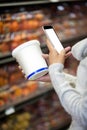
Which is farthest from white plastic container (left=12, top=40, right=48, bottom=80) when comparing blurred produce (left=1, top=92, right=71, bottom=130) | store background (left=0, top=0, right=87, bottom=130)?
blurred produce (left=1, top=92, right=71, bottom=130)

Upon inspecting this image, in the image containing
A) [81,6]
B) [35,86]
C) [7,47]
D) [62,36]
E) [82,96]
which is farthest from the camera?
[81,6]

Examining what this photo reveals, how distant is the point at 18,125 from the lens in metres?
2.67

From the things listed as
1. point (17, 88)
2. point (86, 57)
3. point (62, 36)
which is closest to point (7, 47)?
point (17, 88)

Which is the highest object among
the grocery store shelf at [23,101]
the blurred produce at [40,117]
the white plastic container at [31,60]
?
the white plastic container at [31,60]

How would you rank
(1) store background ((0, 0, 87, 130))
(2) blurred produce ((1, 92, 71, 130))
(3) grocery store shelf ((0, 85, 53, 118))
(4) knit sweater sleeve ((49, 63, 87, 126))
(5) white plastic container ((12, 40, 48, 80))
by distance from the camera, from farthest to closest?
(2) blurred produce ((1, 92, 71, 130)), (1) store background ((0, 0, 87, 130)), (3) grocery store shelf ((0, 85, 53, 118)), (5) white plastic container ((12, 40, 48, 80)), (4) knit sweater sleeve ((49, 63, 87, 126))

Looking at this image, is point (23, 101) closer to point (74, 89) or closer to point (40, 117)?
point (40, 117)

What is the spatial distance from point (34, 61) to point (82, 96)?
1.20 feet

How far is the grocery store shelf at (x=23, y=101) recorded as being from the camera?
2.42 metres

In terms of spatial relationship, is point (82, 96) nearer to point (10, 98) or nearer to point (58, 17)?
point (10, 98)

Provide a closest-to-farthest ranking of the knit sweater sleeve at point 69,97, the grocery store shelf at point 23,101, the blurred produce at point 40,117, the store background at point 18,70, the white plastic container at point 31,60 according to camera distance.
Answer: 1. the knit sweater sleeve at point 69,97
2. the white plastic container at point 31,60
3. the grocery store shelf at point 23,101
4. the store background at point 18,70
5. the blurred produce at point 40,117

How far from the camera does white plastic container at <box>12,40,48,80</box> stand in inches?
A: 55.9

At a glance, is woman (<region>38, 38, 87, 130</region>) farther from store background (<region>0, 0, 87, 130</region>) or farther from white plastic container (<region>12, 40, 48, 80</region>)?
store background (<region>0, 0, 87, 130</region>)

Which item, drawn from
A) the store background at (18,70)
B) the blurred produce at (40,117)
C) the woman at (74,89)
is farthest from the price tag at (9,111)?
the woman at (74,89)

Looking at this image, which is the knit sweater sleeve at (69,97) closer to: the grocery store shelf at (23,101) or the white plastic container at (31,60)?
the white plastic container at (31,60)
